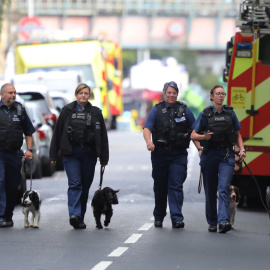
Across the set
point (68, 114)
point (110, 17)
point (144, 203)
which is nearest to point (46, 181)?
point (144, 203)

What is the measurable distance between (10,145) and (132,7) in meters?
70.0

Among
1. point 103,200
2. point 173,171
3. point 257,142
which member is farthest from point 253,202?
point 103,200

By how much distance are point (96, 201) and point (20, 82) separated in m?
19.4

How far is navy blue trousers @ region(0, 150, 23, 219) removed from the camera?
14703 mm

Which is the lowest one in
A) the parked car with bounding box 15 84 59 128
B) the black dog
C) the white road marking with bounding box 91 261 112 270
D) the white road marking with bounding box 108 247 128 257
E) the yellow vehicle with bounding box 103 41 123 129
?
the yellow vehicle with bounding box 103 41 123 129

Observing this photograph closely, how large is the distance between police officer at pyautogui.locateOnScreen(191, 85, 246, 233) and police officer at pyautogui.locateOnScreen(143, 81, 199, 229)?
0.35 metres

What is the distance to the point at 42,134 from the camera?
83.8ft

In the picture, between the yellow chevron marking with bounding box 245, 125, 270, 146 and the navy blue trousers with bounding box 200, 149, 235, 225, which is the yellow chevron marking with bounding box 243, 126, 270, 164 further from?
the navy blue trousers with bounding box 200, 149, 235, 225

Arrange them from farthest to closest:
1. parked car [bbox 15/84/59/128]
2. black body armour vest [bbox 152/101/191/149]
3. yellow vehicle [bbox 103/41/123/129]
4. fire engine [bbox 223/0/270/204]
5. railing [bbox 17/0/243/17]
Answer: railing [bbox 17/0/243/17] < yellow vehicle [bbox 103/41/123/129] < parked car [bbox 15/84/59/128] < fire engine [bbox 223/0/270/204] < black body armour vest [bbox 152/101/191/149]

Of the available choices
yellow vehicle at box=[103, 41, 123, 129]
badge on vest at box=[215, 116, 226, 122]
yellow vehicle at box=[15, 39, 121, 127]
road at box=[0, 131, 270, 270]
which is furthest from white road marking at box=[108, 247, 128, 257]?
yellow vehicle at box=[103, 41, 123, 129]

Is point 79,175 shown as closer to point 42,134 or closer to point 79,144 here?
point 79,144

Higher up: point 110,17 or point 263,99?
point 263,99

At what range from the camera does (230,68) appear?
54.3 feet

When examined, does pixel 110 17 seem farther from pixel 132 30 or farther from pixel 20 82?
pixel 20 82
